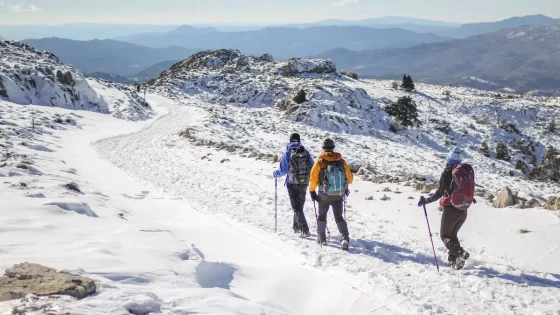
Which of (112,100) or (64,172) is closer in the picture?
(64,172)

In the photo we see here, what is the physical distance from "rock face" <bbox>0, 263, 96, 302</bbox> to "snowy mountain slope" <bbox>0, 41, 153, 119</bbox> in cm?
3438

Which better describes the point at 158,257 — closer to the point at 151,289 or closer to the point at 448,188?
the point at 151,289

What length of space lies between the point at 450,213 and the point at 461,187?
574 millimetres

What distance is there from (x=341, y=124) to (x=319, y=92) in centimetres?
816

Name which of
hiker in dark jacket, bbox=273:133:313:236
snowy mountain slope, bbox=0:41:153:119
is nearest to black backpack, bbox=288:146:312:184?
hiker in dark jacket, bbox=273:133:313:236

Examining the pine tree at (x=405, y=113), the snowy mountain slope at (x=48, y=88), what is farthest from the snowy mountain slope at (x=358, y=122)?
the snowy mountain slope at (x=48, y=88)

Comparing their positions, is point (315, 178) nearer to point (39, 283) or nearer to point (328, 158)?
point (328, 158)

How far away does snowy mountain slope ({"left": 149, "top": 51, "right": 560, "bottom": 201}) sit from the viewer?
1004 inches

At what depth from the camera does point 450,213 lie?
21.9ft

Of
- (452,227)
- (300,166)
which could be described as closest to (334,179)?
(300,166)

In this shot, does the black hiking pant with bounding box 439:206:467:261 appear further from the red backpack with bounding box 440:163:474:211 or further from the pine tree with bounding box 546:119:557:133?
the pine tree with bounding box 546:119:557:133

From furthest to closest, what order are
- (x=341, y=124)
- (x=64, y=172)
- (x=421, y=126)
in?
(x=421, y=126), (x=341, y=124), (x=64, y=172)

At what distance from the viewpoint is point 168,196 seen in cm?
1216

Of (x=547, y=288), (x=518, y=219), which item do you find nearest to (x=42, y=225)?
(x=547, y=288)
